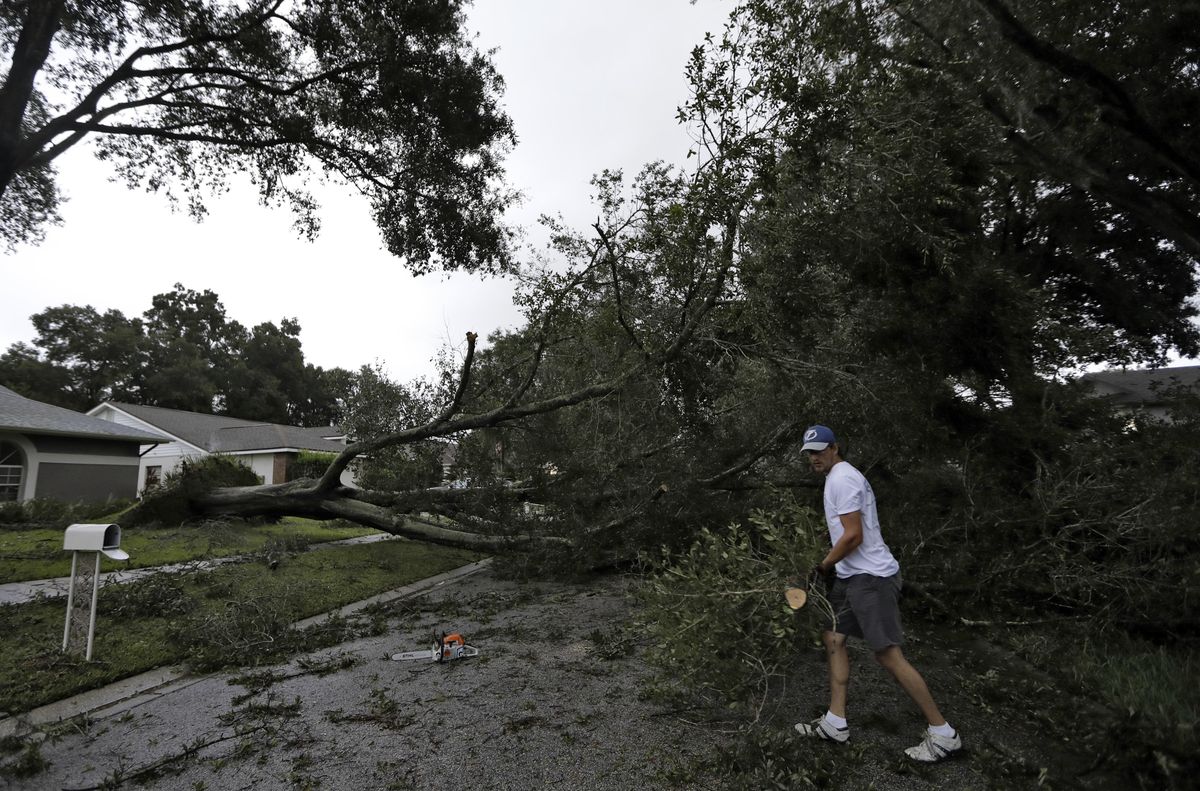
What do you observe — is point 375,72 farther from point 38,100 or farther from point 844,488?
point 844,488

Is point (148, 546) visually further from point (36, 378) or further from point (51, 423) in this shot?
point (36, 378)

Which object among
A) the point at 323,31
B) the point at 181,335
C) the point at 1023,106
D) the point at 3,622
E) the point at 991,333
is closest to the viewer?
the point at 3,622

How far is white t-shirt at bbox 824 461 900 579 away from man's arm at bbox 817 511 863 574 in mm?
25

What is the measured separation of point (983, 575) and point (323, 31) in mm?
9159

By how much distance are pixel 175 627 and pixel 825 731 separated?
5.27 metres

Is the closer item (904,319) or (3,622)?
(3,622)

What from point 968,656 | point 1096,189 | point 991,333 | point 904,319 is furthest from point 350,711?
point 1096,189

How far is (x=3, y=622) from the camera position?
4.90m

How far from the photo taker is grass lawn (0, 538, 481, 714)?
3.92 metres

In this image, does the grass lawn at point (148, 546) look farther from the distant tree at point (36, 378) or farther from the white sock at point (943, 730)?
the distant tree at point (36, 378)

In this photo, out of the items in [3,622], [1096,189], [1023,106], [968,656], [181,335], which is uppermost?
[181,335]

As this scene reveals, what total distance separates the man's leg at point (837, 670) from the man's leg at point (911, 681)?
7.5 inches

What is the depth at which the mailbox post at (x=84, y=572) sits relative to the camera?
13.7 ft

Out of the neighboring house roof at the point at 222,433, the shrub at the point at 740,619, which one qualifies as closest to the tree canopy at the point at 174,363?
the neighboring house roof at the point at 222,433
